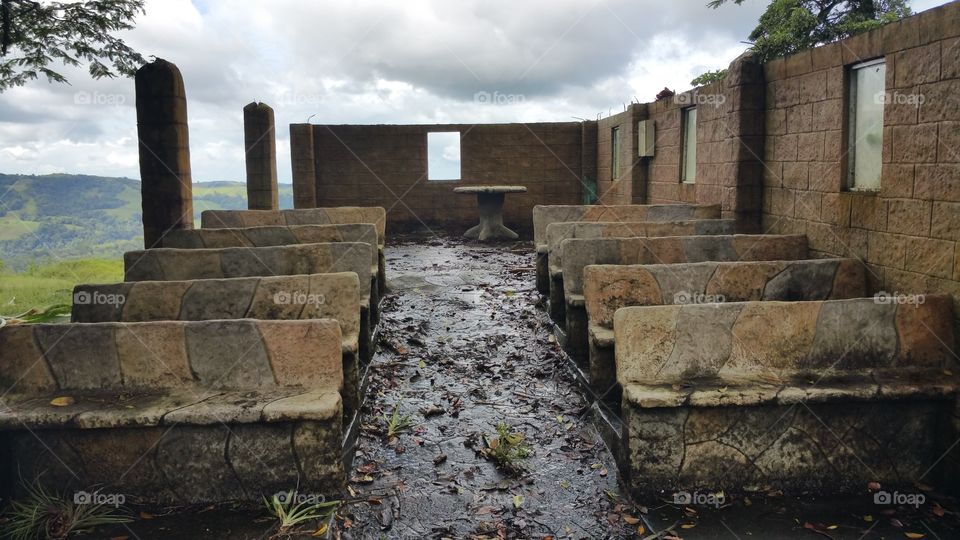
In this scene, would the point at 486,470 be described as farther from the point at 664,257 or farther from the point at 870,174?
the point at 870,174

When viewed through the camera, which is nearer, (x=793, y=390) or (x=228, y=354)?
(x=793, y=390)

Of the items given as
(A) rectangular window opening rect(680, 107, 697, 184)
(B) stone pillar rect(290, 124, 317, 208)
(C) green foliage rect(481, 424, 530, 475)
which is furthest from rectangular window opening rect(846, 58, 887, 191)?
(B) stone pillar rect(290, 124, 317, 208)

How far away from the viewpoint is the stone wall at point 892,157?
4188mm

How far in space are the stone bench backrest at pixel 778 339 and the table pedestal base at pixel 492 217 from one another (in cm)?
984

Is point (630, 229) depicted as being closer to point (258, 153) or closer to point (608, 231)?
point (608, 231)

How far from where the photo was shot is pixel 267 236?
6.79 m

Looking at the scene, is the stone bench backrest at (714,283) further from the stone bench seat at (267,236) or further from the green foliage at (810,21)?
the green foliage at (810,21)

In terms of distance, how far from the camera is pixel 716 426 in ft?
12.0

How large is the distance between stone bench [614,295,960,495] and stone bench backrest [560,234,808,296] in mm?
1747

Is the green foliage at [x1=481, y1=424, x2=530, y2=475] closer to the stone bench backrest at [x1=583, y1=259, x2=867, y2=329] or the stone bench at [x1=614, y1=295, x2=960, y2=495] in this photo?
the stone bench at [x1=614, y1=295, x2=960, y2=495]

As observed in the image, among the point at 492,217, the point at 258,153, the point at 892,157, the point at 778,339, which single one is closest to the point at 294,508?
the point at 778,339

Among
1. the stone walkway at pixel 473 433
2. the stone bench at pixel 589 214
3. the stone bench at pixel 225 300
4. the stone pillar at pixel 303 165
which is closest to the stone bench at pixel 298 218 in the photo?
the stone walkway at pixel 473 433

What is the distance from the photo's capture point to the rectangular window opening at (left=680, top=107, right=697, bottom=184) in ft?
30.8

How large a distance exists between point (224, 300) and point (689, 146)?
23.5 ft
